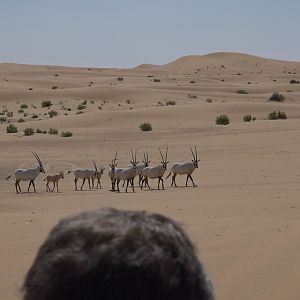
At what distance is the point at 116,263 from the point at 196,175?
896 inches

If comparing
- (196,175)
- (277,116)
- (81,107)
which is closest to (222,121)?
(277,116)

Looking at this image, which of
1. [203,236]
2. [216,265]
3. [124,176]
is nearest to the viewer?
[216,265]

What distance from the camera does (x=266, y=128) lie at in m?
36.0

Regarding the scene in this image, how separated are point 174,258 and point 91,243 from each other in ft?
0.68

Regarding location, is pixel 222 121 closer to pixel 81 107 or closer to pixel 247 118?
pixel 247 118

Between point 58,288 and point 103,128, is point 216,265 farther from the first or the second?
point 103,128

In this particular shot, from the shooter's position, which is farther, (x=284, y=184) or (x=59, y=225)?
(x=284, y=184)

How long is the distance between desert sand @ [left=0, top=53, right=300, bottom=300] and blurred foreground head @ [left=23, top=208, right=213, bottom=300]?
0.53 metres

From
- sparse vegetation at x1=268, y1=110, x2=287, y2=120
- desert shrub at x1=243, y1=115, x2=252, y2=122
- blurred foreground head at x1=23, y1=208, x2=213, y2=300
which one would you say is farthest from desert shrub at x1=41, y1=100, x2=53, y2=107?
blurred foreground head at x1=23, y1=208, x2=213, y2=300

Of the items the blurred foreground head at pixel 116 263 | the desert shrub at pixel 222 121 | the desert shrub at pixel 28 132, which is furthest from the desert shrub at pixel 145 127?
the blurred foreground head at pixel 116 263

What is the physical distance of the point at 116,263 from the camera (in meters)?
1.72

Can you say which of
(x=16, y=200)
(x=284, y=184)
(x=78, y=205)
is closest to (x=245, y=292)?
(x=78, y=205)

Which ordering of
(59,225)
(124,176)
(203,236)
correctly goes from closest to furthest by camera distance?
1. (59,225)
2. (203,236)
3. (124,176)

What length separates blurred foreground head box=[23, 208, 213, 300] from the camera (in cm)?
171
